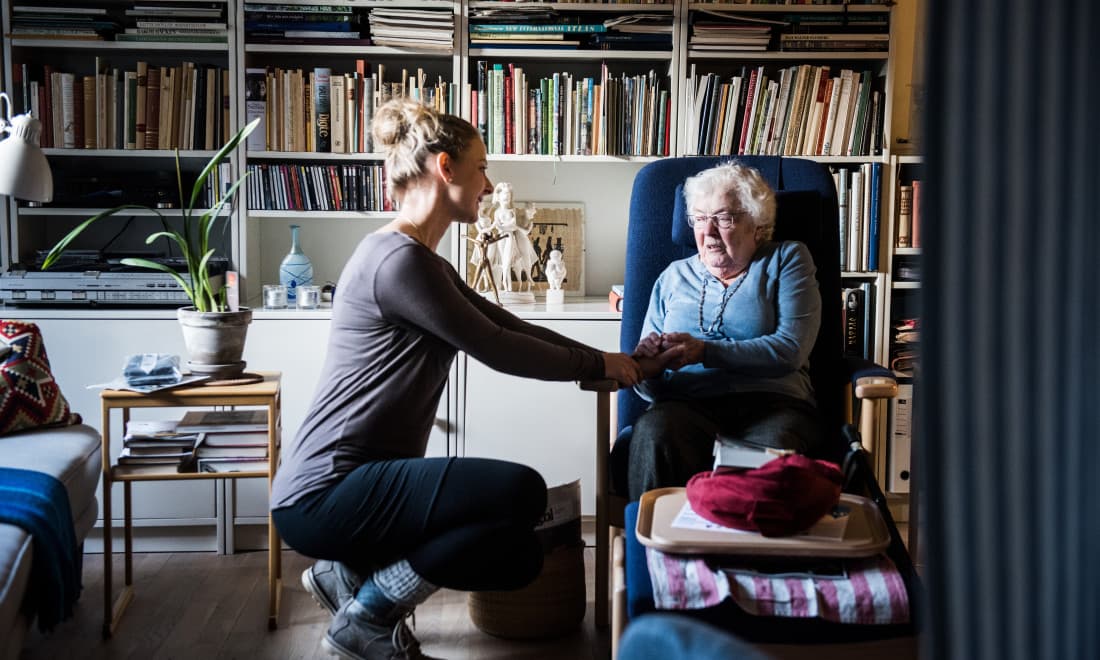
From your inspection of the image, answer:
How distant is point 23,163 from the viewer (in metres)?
2.38

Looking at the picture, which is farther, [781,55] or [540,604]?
[781,55]

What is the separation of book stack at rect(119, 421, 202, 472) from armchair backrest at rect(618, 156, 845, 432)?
1.03 meters

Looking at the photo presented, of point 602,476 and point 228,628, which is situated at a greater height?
point 602,476

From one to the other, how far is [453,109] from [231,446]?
1.27m

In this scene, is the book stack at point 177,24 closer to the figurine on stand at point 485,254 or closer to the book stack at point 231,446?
the figurine on stand at point 485,254

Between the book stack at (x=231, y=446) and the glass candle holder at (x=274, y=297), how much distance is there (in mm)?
682

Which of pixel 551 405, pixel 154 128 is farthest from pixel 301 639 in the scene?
pixel 154 128

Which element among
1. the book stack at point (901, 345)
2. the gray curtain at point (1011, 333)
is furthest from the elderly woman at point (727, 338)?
the gray curtain at point (1011, 333)

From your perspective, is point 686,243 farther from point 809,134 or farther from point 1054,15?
point 1054,15

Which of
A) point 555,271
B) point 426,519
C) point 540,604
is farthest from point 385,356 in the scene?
point 555,271

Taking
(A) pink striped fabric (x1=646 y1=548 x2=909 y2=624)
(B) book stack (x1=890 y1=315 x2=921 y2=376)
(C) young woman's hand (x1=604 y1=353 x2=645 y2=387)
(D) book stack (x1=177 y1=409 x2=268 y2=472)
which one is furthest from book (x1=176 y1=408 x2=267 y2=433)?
(B) book stack (x1=890 y1=315 x2=921 y2=376)

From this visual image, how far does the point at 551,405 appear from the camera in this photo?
312 cm

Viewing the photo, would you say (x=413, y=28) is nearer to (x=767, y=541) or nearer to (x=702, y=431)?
(x=702, y=431)

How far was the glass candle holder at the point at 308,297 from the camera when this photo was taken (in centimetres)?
316
